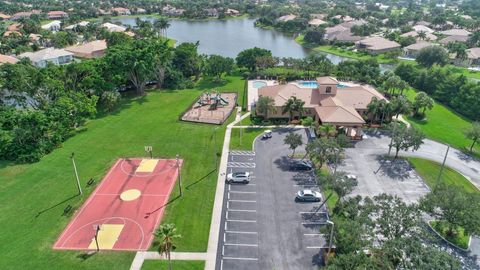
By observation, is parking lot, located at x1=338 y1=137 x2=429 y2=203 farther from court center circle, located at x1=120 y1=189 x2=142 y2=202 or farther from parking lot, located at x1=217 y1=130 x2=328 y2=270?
court center circle, located at x1=120 y1=189 x2=142 y2=202

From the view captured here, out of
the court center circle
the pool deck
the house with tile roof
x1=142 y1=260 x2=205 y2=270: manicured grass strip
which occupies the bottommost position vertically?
x1=142 y1=260 x2=205 y2=270: manicured grass strip

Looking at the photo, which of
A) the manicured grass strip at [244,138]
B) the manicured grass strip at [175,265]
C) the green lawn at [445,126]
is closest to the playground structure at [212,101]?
the manicured grass strip at [244,138]

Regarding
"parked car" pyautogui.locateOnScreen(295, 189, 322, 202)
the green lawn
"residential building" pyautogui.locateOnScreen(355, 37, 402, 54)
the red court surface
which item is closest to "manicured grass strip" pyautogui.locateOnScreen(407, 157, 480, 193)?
the green lawn

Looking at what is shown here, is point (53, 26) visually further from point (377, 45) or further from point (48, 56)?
point (377, 45)

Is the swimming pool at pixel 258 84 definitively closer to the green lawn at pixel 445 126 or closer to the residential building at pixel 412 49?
the green lawn at pixel 445 126

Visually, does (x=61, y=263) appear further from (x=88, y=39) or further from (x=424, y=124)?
(x=88, y=39)

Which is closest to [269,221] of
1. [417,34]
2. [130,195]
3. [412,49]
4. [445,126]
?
[130,195]
